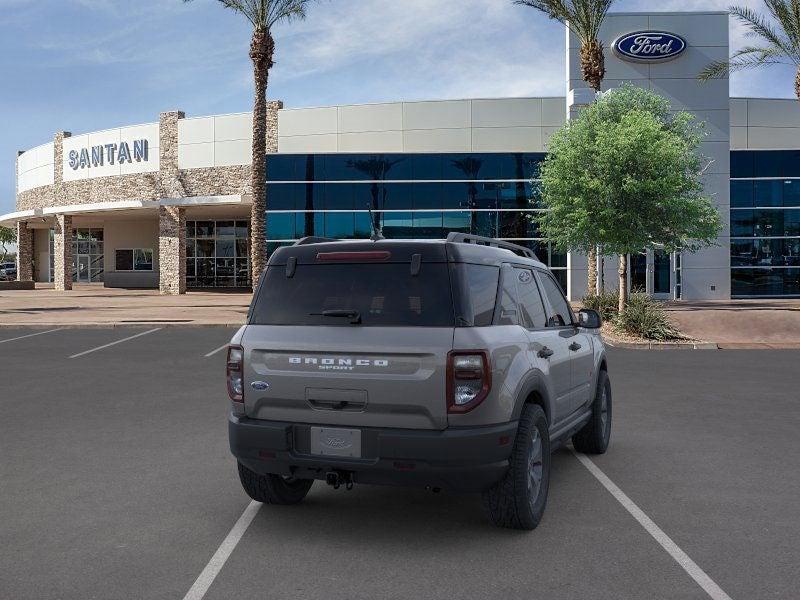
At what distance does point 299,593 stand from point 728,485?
366cm

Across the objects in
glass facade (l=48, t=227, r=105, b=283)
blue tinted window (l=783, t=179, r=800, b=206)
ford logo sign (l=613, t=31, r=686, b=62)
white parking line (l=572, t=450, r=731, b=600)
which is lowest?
white parking line (l=572, t=450, r=731, b=600)

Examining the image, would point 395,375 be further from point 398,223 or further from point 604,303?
point 398,223

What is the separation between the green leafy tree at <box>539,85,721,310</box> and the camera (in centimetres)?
2173

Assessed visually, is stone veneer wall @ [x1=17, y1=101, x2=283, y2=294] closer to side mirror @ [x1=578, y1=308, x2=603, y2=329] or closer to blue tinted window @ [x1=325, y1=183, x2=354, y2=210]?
blue tinted window @ [x1=325, y1=183, x2=354, y2=210]

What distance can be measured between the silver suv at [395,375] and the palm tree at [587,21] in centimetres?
2226

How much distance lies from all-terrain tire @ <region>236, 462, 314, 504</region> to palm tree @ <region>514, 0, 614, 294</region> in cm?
2217

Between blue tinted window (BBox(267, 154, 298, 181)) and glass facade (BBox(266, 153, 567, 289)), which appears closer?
glass facade (BBox(266, 153, 567, 289))

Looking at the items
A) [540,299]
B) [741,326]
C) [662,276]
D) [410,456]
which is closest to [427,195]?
[662,276]

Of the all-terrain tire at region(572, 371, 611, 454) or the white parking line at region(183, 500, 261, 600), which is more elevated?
the all-terrain tire at region(572, 371, 611, 454)

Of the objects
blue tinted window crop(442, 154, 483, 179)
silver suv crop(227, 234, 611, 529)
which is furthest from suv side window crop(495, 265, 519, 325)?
blue tinted window crop(442, 154, 483, 179)

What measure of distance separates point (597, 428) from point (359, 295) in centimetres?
313

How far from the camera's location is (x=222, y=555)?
4410 mm

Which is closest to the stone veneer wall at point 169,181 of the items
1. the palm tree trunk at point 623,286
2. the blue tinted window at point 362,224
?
the blue tinted window at point 362,224

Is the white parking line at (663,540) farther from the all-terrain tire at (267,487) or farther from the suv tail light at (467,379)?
the all-terrain tire at (267,487)
